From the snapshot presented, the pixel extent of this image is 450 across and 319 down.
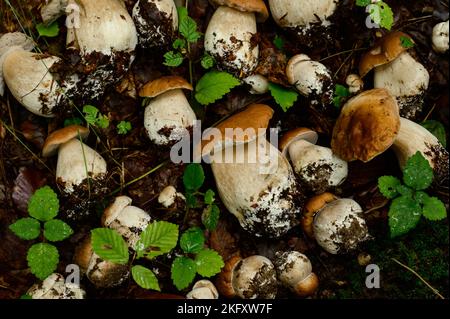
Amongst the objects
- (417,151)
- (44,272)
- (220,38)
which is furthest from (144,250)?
(417,151)

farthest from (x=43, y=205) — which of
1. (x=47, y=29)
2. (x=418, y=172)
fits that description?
(x=418, y=172)

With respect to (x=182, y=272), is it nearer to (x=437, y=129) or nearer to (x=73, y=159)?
(x=73, y=159)

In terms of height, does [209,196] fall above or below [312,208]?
above

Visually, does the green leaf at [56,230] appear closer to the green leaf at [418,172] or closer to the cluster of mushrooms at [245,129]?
the cluster of mushrooms at [245,129]

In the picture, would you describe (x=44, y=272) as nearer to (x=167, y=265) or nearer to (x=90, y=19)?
(x=167, y=265)

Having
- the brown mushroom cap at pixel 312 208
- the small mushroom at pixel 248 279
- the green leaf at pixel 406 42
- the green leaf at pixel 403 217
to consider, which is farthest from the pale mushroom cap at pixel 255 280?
the green leaf at pixel 406 42
